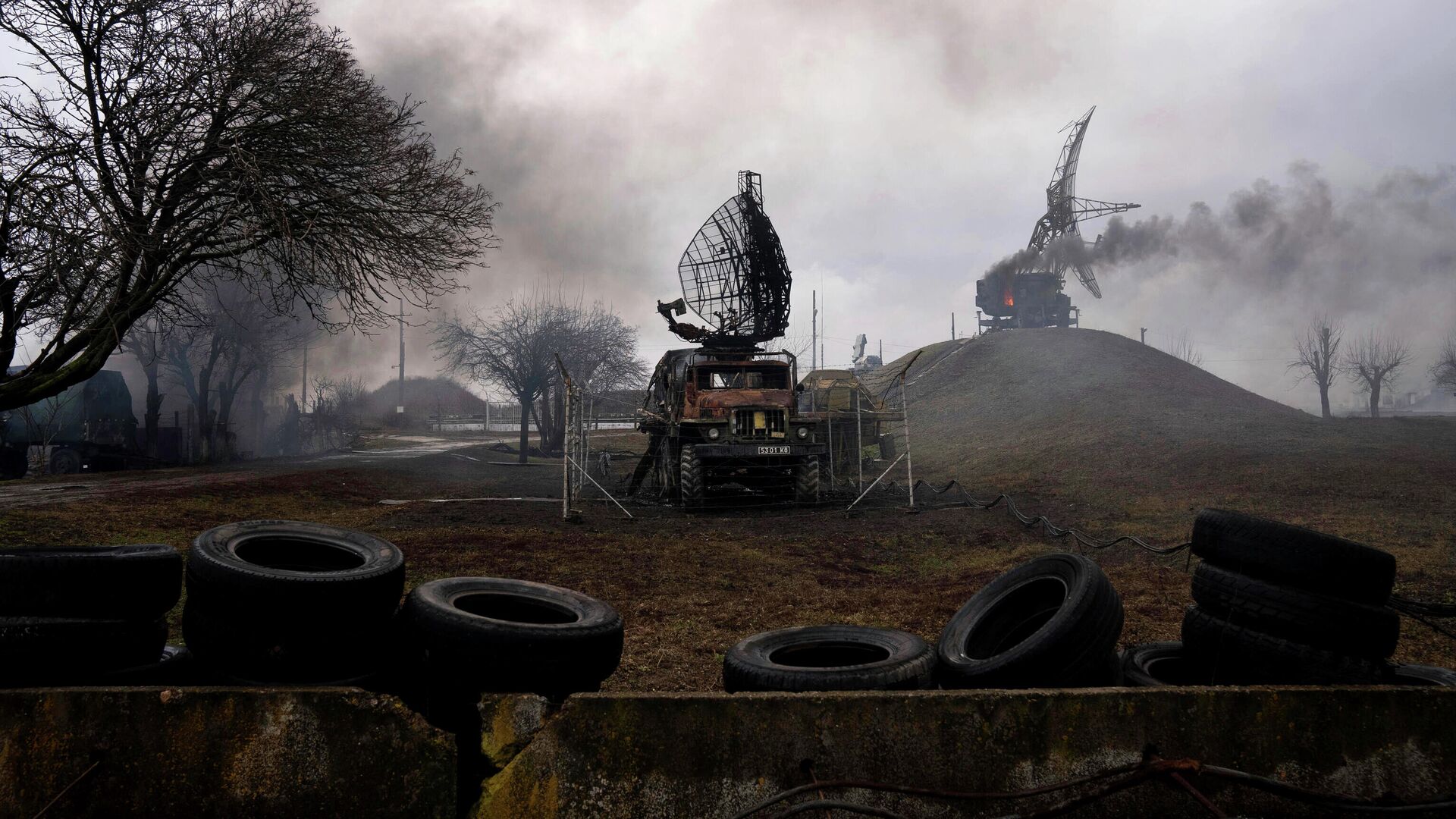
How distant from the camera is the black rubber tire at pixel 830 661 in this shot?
10.2ft

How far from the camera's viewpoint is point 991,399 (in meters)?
36.3

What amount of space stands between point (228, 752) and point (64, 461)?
25944 mm

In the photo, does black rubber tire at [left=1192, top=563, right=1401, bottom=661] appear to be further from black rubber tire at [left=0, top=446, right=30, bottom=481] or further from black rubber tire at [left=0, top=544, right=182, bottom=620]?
black rubber tire at [left=0, top=446, right=30, bottom=481]

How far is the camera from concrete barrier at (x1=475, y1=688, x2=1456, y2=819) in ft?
7.84

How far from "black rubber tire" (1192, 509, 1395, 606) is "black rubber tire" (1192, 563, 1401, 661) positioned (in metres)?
0.05

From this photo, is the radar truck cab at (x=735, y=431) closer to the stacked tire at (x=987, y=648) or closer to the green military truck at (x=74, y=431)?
the stacked tire at (x=987, y=648)

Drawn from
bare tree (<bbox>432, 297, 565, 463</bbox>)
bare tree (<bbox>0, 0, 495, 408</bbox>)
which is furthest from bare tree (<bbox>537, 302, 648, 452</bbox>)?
bare tree (<bbox>0, 0, 495, 408</bbox>)

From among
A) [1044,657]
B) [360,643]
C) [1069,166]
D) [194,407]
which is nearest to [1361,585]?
[1044,657]

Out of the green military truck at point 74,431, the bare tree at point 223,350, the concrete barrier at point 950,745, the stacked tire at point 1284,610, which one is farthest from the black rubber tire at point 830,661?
the bare tree at point 223,350

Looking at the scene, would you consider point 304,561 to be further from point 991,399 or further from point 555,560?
point 991,399

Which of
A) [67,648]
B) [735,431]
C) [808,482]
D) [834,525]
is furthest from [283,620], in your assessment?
[808,482]

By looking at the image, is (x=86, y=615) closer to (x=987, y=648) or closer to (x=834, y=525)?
(x=987, y=648)

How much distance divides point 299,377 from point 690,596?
61.4m

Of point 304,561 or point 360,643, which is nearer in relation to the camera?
point 360,643
